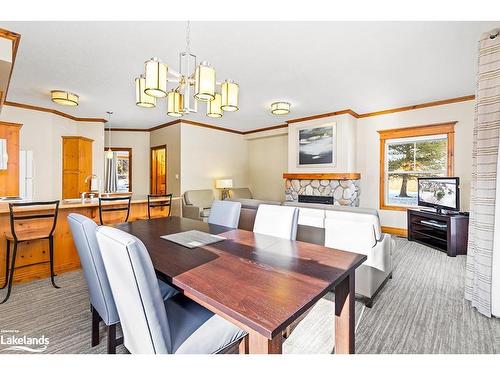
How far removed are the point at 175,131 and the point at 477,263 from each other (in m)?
5.71

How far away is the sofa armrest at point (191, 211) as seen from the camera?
514cm

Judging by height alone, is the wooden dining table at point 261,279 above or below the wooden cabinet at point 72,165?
below

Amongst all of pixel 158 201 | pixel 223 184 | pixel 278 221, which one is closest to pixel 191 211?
pixel 223 184

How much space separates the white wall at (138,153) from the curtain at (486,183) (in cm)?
682

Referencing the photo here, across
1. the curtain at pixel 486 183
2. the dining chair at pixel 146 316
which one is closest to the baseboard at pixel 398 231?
the curtain at pixel 486 183

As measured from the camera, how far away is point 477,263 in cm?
211

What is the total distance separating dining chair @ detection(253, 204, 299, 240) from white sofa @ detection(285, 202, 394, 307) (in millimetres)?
603

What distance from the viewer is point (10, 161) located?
400 cm

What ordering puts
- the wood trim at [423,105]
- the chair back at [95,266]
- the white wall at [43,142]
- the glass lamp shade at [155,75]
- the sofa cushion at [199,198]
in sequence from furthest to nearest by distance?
1. the sofa cushion at [199,198]
2. the white wall at [43,142]
3. the wood trim at [423,105]
4. the glass lamp shade at [155,75]
5. the chair back at [95,266]

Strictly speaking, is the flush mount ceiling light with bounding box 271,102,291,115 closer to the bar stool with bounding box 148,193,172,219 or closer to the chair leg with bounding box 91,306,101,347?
the bar stool with bounding box 148,193,172,219

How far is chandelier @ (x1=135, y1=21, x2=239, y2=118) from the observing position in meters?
1.61

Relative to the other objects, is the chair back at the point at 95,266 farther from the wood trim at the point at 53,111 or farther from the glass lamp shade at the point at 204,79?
the wood trim at the point at 53,111
